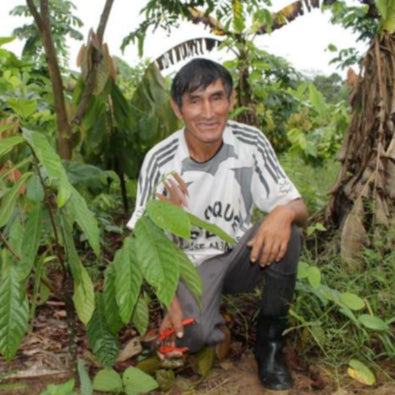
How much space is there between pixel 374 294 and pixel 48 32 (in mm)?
1732

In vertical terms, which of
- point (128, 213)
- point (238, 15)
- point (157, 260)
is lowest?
point (128, 213)

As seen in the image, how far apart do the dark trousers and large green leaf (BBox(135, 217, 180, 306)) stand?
0.74m

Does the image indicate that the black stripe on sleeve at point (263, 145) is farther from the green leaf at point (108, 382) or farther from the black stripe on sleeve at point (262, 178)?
the green leaf at point (108, 382)

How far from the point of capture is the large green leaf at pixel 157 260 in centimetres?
134

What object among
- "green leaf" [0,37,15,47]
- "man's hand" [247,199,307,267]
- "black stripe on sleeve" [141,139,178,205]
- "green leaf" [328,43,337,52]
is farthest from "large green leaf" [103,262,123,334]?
"green leaf" [328,43,337,52]

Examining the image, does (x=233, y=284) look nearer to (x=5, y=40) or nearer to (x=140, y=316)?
(x=140, y=316)

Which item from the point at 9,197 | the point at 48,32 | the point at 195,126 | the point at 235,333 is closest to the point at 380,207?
the point at 235,333

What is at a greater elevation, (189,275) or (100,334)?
(189,275)

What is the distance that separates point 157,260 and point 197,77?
0.92 meters

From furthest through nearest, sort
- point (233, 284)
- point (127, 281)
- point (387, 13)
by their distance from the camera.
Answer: point (387, 13), point (233, 284), point (127, 281)

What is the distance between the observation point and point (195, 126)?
2084mm

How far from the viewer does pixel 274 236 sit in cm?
196


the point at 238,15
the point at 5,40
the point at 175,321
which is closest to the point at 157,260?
the point at 175,321

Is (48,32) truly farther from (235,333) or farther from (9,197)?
(235,333)
